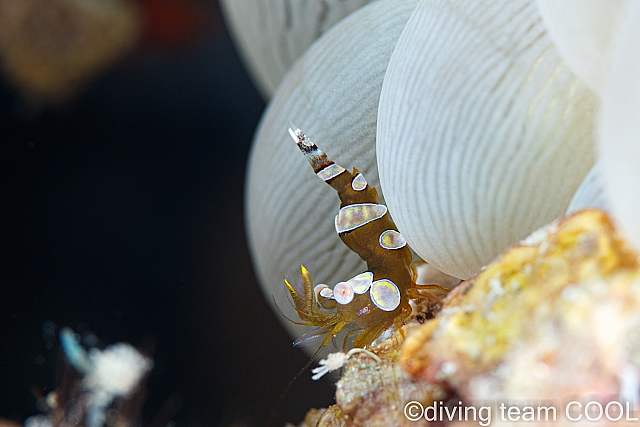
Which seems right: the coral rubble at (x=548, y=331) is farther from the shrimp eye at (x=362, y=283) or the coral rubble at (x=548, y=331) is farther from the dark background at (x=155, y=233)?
the dark background at (x=155, y=233)

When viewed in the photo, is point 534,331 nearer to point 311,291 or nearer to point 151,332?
point 311,291

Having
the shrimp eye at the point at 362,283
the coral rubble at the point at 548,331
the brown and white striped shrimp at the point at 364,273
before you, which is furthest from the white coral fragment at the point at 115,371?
the coral rubble at the point at 548,331

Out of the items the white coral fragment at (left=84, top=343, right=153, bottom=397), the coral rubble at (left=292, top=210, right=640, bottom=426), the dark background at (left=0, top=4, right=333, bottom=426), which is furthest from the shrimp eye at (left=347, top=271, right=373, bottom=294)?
the white coral fragment at (left=84, top=343, right=153, bottom=397)

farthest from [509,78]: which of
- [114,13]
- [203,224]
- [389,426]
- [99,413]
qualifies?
[114,13]

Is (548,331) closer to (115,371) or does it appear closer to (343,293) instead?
(343,293)

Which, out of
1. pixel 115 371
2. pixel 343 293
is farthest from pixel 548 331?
pixel 115 371
